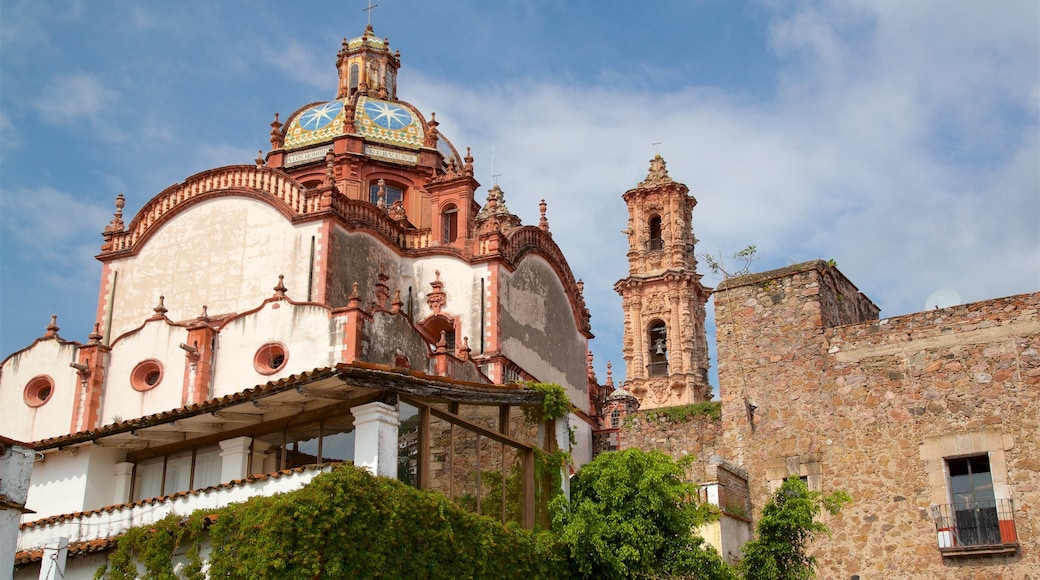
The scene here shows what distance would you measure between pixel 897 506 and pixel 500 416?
6867mm

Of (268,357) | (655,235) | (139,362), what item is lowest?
(268,357)

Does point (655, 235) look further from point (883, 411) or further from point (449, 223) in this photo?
point (883, 411)

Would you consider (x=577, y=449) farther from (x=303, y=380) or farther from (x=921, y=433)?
(x=303, y=380)

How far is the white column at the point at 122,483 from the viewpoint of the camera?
21.8m

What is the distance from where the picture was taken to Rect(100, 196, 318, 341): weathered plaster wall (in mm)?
30094

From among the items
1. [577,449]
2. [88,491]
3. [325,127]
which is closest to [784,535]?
[88,491]

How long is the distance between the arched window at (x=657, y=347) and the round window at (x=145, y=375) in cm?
3604

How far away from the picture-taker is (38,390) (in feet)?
92.6

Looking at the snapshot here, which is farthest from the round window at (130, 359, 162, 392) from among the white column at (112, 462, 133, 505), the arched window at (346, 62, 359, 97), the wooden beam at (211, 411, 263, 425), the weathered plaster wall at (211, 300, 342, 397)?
the arched window at (346, 62, 359, 97)

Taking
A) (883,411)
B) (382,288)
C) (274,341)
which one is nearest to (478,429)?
(883,411)

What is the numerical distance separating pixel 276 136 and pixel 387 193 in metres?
4.39

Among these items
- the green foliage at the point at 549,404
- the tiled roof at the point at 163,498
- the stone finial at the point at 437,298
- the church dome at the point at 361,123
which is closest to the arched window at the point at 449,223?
the stone finial at the point at 437,298

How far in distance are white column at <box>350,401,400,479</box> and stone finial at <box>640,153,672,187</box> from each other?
1838 inches

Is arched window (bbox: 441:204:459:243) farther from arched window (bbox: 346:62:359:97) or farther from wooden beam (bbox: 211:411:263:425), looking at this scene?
wooden beam (bbox: 211:411:263:425)
